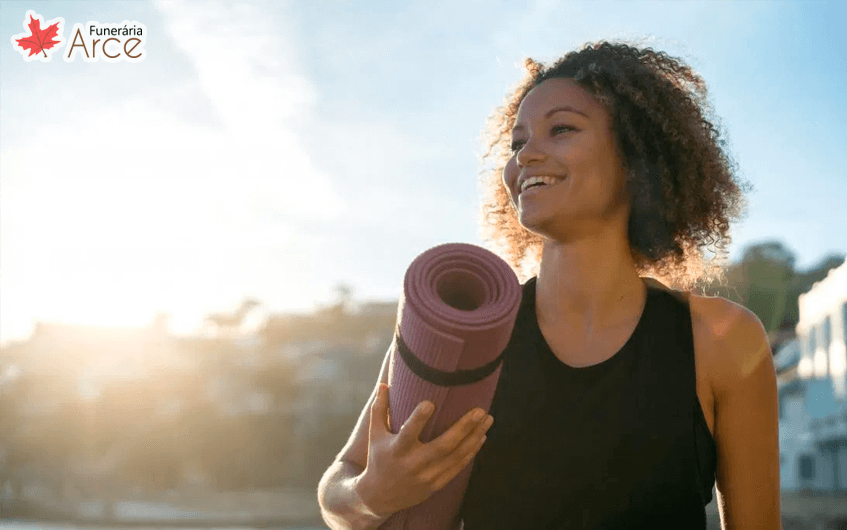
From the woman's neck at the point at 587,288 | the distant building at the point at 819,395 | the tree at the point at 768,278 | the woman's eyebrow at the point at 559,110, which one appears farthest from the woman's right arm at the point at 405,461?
the tree at the point at 768,278

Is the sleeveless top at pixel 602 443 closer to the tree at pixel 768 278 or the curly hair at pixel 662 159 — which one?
the curly hair at pixel 662 159

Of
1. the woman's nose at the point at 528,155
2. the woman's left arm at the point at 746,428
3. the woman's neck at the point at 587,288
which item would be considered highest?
the woman's nose at the point at 528,155

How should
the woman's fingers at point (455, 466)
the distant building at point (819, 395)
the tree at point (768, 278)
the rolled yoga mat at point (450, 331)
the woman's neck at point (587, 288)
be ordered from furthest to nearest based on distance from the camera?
the tree at point (768, 278)
the distant building at point (819, 395)
the woman's neck at point (587, 288)
the woman's fingers at point (455, 466)
the rolled yoga mat at point (450, 331)

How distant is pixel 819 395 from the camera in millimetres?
31016

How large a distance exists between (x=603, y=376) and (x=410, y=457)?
2.44ft

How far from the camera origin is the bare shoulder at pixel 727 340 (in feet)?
7.70

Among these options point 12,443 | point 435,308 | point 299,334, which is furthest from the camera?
point 299,334

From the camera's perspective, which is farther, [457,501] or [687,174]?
[687,174]

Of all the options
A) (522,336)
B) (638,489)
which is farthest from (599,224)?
(638,489)

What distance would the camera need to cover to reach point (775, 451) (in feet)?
7.74

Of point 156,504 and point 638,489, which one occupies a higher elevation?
point 638,489

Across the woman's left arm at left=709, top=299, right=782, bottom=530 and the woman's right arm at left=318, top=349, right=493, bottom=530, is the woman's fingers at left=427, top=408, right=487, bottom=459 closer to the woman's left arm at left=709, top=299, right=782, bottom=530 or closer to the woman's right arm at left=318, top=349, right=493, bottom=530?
the woman's right arm at left=318, top=349, right=493, bottom=530

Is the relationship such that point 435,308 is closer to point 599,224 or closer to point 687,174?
point 599,224

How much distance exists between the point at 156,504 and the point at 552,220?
165ft
